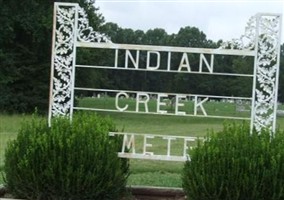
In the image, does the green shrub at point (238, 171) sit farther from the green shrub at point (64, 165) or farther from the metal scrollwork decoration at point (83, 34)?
the metal scrollwork decoration at point (83, 34)

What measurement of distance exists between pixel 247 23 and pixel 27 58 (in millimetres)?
31819

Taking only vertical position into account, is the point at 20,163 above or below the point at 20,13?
below

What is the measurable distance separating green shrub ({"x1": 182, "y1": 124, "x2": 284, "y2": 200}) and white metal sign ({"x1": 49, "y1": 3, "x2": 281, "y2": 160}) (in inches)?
23.4

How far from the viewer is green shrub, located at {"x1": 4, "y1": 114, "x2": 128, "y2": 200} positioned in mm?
6363

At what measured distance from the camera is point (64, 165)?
637 centimetres

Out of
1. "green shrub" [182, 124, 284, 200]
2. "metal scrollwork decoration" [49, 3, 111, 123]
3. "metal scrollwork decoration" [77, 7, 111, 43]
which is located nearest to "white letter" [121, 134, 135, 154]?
"metal scrollwork decoration" [49, 3, 111, 123]

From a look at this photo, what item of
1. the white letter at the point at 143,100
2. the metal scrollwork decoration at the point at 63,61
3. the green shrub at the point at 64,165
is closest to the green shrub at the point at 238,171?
the green shrub at the point at 64,165

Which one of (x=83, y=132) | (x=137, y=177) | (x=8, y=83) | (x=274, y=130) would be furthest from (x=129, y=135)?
(x=8, y=83)

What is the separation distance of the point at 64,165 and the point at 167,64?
183cm

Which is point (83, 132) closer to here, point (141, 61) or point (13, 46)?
point (141, 61)

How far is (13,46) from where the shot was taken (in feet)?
123

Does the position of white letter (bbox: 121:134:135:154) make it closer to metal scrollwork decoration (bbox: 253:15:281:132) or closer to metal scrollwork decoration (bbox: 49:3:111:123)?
metal scrollwork decoration (bbox: 49:3:111:123)

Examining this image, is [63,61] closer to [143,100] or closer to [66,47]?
[66,47]

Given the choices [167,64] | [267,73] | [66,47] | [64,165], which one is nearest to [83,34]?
[66,47]
